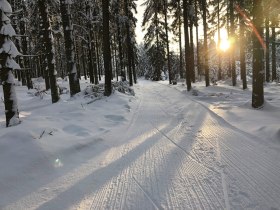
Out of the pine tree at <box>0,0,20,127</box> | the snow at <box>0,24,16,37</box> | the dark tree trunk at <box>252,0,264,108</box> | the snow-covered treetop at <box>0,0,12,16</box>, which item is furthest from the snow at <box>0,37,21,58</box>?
the dark tree trunk at <box>252,0,264,108</box>

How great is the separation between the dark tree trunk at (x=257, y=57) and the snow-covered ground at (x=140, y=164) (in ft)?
5.73

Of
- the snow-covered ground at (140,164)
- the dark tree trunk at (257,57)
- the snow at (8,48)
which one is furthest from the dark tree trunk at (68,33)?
the dark tree trunk at (257,57)

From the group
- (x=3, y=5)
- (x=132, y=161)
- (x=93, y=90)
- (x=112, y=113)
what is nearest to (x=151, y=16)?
(x=93, y=90)

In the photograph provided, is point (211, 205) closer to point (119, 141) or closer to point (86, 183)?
point (86, 183)

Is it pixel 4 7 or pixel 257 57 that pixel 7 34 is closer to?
pixel 4 7

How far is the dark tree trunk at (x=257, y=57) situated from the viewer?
11625 mm

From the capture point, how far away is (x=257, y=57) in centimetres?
1199

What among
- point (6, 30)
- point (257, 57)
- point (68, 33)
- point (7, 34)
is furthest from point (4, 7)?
point (257, 57)

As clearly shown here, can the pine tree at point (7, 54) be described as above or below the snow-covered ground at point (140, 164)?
above

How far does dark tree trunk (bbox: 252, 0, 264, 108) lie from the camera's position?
11.6 m

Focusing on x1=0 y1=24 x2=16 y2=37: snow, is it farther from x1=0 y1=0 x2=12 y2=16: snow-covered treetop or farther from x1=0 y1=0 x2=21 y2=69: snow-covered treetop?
x1=0 y1=0 x2=12 y2=16: snow-covered treetop

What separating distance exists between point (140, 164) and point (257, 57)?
7769mm

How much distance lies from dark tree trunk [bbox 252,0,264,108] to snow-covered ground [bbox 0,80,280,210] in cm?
175

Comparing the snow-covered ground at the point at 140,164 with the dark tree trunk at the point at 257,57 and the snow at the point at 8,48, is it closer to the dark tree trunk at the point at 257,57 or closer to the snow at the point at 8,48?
the dark tree trunk at the point at 257,57
